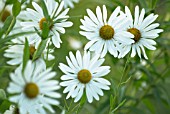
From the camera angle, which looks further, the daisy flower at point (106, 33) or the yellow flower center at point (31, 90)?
the daisy flower at point (106, 33)

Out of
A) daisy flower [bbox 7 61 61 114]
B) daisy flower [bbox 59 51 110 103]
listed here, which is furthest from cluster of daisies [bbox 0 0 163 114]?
daisy flower [bbox 7 61 61 114]

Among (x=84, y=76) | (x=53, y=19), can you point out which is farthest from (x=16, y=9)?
(x=84, y=76)

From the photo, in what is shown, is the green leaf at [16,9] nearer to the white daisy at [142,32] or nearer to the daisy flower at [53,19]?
the daisy flower at [53,19]

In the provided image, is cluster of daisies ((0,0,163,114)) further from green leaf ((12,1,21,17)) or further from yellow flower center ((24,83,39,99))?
yellow flower center ((24,83,39,99))

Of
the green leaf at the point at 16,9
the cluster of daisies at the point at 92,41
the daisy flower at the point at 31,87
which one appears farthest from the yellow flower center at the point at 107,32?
the daisy flower at the point at 31,87

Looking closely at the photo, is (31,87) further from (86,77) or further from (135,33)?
(135,33)

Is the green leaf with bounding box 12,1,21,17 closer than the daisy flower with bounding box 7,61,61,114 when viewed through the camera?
No

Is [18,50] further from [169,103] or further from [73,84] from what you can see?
[169,103]
